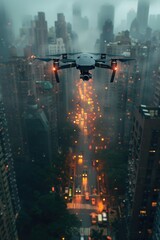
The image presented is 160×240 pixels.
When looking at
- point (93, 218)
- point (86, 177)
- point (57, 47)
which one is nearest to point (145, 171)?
point (93, 218)

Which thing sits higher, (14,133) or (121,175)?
(14,133)

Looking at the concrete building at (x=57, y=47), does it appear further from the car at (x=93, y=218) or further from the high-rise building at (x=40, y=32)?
the car at (x=93, y=218)

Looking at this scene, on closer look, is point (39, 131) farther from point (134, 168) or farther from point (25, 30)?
point (25, 30)

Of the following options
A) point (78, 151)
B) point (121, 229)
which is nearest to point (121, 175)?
point (121, 229)

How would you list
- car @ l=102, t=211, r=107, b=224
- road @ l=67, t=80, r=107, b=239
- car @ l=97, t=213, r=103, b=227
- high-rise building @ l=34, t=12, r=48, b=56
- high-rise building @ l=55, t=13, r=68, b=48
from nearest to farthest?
car @ l=97, t=213, r=103, b=227 → car @ l=102, t=211, r=107, b=224 → road @ l=67, t=80, r=107, b=239 → high-rise building @ l=34, t=12, r=48, b=56 → high-rise building @ l=55, t=13, r=68, b=48

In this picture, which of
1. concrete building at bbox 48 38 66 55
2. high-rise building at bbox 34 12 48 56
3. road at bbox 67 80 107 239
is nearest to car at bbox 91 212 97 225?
road at bbox 67 80 107 239

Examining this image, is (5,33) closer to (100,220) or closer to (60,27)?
(60,27)

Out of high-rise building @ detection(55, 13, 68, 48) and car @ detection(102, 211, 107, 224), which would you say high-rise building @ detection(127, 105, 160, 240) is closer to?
car @ detection(102, 211, 107, 224)

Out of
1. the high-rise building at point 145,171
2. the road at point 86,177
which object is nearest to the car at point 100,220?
the road at point 86,177
